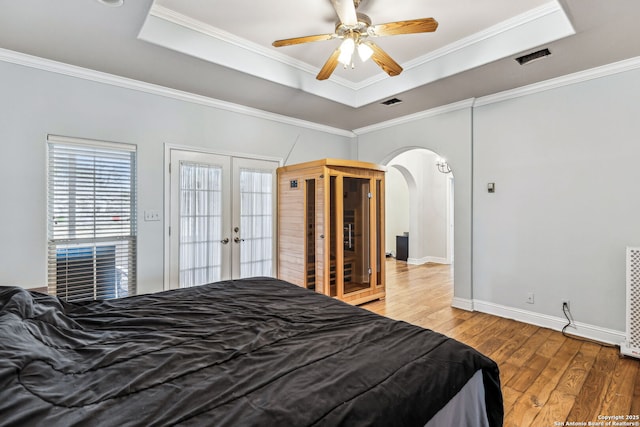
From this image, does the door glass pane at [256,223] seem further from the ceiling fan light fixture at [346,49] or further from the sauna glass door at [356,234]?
the ceiling fan light fixture at [346,49]

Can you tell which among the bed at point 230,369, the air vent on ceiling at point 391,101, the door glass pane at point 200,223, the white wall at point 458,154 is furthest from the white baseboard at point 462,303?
the door glass pane at point 200,223

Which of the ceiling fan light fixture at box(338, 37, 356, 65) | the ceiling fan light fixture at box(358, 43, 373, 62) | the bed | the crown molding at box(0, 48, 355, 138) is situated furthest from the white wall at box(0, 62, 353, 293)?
the ceiling fan light fixture at box(358, 43, 373, 62)

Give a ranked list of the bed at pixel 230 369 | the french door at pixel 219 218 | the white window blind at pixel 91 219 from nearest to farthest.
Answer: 1. the bed at pixel 230 369
2. the white window blind at pixel 91 219
3. the french door at pixel 219 218

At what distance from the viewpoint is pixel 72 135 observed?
118 inches

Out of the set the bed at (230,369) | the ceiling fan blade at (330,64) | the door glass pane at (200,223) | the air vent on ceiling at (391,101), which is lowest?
the bed at (230,369)

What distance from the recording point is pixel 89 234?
123 inches

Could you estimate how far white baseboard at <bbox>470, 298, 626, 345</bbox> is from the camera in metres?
3.03

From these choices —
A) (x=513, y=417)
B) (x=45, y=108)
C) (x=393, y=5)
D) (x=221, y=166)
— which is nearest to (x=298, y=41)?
(x=393, y=5)

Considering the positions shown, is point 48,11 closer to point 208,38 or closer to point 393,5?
point 208,38

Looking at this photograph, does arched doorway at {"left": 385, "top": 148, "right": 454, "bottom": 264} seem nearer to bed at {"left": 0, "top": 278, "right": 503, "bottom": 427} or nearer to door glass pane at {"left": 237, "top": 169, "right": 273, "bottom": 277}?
door glass pane at {"left": 237, "top": 169, "right": 273, "bottom": 277}

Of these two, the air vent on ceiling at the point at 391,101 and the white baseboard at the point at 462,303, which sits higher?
the air vent on ceiling at the point at 391,101

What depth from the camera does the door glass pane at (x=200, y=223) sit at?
3.70 meters

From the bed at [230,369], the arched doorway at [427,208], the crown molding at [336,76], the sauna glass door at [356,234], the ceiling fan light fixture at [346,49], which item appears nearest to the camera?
the bed at [230,369]

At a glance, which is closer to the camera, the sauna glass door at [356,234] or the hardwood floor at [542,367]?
the hardwood floor at [542,367]
